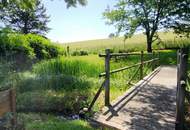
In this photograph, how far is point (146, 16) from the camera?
27.7 m

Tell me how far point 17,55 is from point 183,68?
26.3 feet

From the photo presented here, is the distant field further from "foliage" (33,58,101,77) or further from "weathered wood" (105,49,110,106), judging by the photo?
"weathered wood" (105,49,110,106)

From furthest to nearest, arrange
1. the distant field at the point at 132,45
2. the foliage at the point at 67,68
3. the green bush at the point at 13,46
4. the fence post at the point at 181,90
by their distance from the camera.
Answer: the distant field at the point at 132,45
the green bush at the point at 13,46
the foliage at the point at 67,68
the fence post at the point at 181,90

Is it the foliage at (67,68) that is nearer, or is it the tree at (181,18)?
the foliage at (67,68)

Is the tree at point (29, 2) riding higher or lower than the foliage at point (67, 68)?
higher

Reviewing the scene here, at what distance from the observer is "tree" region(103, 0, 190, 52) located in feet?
88.1

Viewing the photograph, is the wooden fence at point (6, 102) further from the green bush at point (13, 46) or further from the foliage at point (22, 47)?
the green bush at point (13, 46)

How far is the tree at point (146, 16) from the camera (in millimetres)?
26859

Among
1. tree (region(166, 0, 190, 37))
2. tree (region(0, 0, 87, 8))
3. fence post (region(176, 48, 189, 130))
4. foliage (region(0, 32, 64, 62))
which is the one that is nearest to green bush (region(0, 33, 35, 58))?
foliage (region(0, 32, 64, 62))

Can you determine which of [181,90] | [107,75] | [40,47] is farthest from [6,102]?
[40,47]

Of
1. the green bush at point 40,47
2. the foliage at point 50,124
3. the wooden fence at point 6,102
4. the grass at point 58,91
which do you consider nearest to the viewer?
the wooden fence at point 6,102

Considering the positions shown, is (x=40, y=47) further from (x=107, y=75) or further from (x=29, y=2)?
(x=107, y=75)

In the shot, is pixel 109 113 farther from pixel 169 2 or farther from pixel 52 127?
pixel 169 2

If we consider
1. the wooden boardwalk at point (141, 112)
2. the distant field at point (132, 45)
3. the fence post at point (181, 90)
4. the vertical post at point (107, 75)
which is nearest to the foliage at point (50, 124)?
the wooden boardwalk at point (141, 112)
